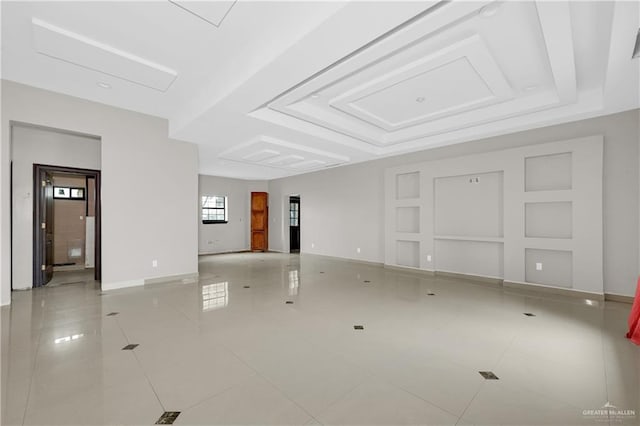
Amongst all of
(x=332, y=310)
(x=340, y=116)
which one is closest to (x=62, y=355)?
(x=332, y=310)

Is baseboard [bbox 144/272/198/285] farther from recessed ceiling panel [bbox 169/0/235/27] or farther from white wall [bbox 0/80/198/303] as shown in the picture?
recessed ceiling panel [bbox 169/0/235/27]

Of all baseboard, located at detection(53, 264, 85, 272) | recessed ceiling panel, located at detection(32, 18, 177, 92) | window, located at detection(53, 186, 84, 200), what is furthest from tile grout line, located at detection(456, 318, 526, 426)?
window, located at detection(53, 186, 84, 200)

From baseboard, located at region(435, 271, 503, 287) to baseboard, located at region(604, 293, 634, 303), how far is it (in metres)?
1.38

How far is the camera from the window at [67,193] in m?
6.69

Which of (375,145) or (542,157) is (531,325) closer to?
(542,157)

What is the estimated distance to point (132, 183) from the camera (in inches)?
191

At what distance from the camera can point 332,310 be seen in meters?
3.65

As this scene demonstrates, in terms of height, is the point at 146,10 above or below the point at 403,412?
above

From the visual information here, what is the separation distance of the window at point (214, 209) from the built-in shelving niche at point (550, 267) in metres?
9.19

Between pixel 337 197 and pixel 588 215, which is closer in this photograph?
pixel 588 215

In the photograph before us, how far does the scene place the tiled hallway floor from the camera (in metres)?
1.71

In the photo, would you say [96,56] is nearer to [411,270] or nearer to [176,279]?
[176,279]

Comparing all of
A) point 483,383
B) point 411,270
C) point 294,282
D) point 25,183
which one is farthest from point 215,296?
point 411,270

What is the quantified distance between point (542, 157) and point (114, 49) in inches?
258
